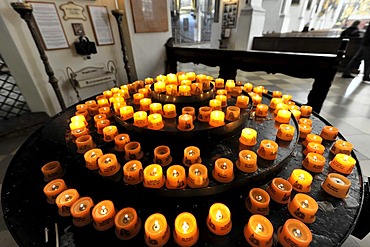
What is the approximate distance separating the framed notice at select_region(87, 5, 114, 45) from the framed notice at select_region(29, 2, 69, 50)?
398 millimetres

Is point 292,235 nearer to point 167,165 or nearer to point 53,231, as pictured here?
point 167,165

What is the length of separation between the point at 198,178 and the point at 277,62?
A: 204cm

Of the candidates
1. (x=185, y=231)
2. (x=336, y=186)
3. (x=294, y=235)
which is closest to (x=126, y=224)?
(x=185, y=231)

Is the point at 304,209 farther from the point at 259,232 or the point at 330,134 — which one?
the point at 330,134

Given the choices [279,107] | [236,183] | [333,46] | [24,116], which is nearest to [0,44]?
[24,116]

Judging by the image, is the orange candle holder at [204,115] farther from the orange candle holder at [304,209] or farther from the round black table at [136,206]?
the orange candle holder at [304,209]

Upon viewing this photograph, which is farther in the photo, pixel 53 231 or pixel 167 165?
pixel 167 165

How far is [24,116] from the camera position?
88.9 inches

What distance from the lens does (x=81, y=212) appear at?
626 millimetres

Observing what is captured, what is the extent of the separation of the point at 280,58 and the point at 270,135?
1.53 meters

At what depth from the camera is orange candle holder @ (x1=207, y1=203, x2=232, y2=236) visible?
1.92ft

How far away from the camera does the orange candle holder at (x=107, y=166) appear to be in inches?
29.0

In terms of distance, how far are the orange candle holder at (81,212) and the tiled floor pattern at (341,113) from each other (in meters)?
0.94

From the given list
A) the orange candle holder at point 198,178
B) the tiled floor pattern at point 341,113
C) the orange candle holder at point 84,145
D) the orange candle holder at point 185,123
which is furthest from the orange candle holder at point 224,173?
the tiled floor pattern at point 341,113
